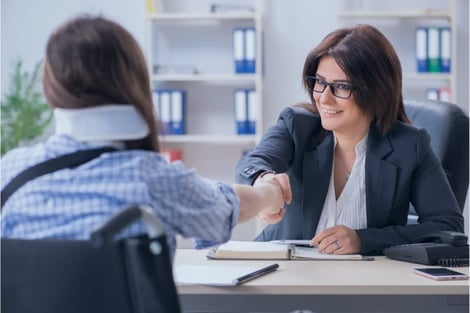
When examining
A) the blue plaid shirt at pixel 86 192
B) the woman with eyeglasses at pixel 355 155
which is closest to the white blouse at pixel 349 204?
the woman with eyeglasses at pixel 355 155

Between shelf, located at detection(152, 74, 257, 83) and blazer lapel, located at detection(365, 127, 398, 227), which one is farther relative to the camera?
shelf, located at detection(152, 74, 257, 83)

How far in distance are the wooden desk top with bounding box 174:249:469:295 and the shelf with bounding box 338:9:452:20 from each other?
2956 mm

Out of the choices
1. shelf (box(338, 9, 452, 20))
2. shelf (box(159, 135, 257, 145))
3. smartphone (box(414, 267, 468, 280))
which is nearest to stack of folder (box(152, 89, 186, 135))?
shelf (box(159, 135, 257, 145))

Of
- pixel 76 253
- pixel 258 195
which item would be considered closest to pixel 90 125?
pixel 76 253

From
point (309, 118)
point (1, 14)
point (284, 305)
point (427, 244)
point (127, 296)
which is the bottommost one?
point (284, 305)

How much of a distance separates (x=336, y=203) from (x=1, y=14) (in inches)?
134

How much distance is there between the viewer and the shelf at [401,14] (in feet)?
14.1

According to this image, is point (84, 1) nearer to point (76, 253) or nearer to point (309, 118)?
point (309, 118)

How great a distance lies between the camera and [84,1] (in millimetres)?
4691

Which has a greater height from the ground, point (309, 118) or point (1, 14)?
point (1, 14)

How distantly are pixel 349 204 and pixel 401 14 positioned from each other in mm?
2585

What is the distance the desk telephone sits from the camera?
1677 millimetres

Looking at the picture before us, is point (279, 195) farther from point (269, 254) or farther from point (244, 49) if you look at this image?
point (244, 49)

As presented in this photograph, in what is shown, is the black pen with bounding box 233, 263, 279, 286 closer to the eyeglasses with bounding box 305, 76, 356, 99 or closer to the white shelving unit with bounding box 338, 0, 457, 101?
the eyeglasses with bounding box 305, 76, 356, 99
